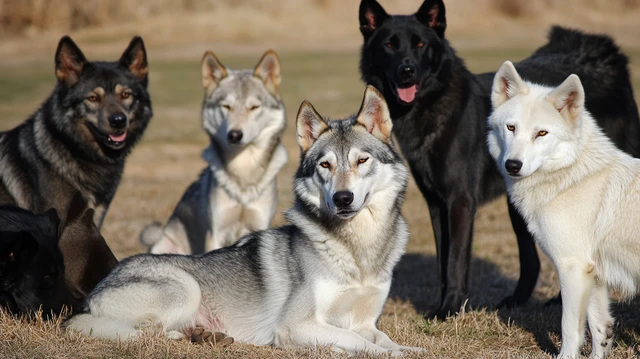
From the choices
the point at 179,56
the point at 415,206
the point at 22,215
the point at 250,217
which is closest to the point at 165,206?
the point at 415,206

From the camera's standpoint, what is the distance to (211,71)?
26.0ft

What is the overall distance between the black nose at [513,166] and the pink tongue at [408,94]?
193 cm

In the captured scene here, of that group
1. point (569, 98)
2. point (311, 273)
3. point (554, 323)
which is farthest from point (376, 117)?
point (554, 323)

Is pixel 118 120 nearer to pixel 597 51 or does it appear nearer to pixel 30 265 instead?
pixel 30 265

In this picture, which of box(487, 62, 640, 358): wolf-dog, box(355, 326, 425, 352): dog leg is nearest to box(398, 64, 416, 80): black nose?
box(487, 62, 640, 358): wolf-dog

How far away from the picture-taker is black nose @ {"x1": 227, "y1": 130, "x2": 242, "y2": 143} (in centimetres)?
750

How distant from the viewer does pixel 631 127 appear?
22.9 feet

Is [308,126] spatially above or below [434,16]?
below

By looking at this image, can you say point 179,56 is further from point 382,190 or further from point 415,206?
point 382,190

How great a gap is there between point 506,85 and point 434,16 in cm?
181

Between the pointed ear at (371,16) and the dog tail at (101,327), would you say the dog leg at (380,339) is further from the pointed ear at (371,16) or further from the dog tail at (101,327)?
the pointed ear at (371,16)

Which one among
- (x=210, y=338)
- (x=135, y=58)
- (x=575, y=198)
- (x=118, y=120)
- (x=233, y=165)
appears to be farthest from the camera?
(x=233, y=165)

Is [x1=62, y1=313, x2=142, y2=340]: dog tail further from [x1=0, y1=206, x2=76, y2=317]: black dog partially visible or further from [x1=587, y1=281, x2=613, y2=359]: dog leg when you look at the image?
[x1=587, y1=281, x2=613, y2=359]: dog leg

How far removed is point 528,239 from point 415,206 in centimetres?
507
